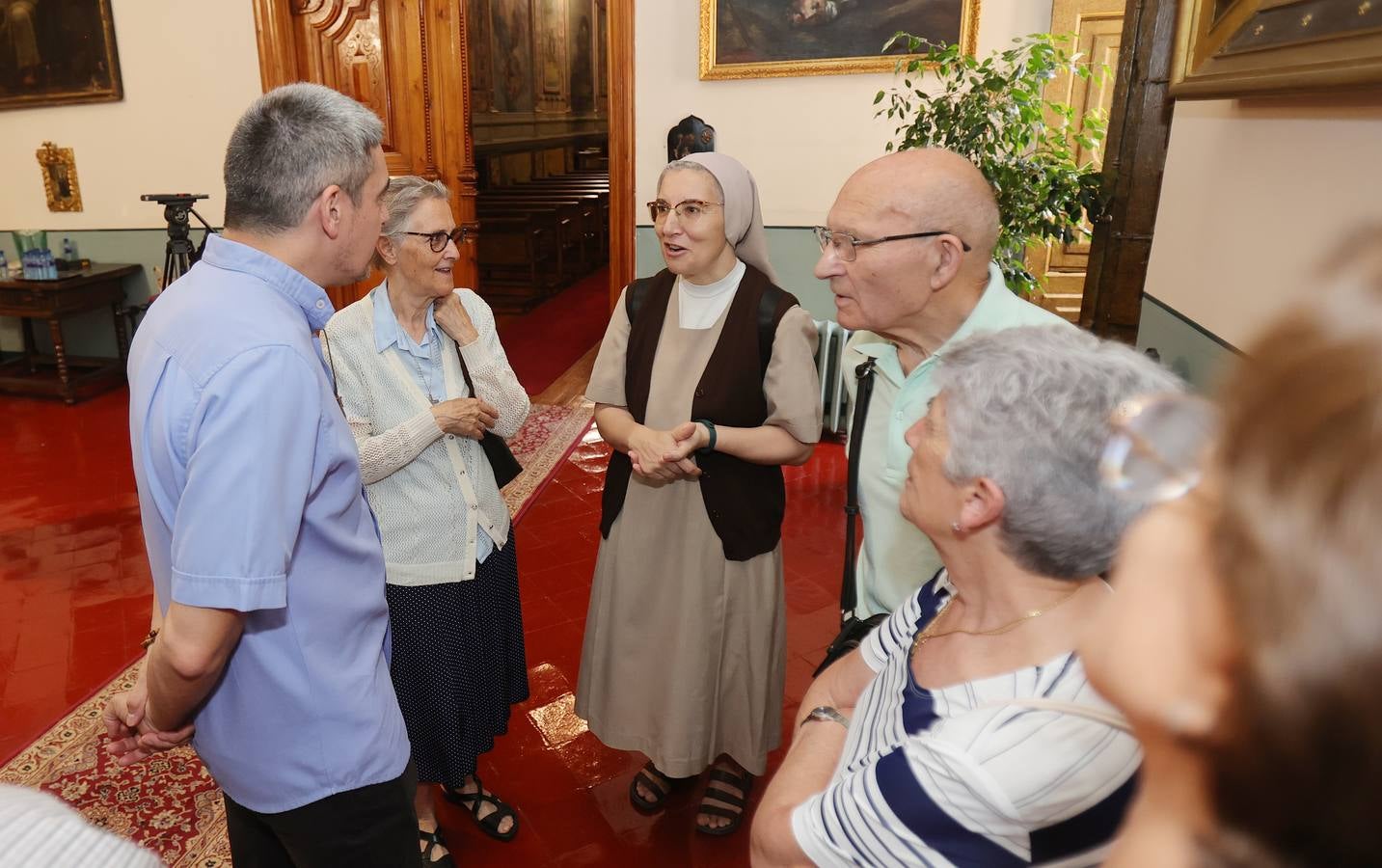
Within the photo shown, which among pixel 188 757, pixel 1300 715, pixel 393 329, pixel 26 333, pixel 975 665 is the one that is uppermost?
pixel 1300 715

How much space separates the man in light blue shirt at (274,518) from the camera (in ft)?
4.40

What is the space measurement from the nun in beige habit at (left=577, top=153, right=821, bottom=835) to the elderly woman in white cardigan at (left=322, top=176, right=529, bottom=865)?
354 millimetres

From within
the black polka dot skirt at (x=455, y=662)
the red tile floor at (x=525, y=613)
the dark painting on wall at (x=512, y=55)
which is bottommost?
the red tile floor at (x=525, y=613)

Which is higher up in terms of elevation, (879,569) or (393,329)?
(393,329)

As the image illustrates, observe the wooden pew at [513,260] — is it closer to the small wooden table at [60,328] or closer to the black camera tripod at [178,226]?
the small wooden table at [60,328]

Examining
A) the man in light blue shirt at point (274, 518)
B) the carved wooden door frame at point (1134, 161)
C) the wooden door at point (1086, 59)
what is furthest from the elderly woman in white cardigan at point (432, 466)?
the wooden door at point (1086, 59)

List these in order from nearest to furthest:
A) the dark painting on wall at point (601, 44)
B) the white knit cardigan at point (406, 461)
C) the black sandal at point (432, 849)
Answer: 1. the white knit cardigan at point (406, 461)
2. the black sandal at point (432, 849)
3. the dark painting on wall at point (601, 44)

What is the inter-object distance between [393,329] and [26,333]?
7.34 m

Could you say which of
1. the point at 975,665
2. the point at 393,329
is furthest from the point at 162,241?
the point at 975,665

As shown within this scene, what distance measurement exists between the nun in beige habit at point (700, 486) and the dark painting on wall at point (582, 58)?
14025 millimetres

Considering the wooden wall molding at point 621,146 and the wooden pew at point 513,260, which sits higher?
the wooden wall molding at point 621,146

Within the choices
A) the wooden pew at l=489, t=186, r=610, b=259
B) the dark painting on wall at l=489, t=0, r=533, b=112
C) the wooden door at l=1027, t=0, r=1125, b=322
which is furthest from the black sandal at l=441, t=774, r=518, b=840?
the dark painting on wall at l=489, t=0, r=533, b=112

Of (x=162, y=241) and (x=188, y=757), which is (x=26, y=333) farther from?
(x=188, y=757)

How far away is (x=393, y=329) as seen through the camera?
89.5 inches
